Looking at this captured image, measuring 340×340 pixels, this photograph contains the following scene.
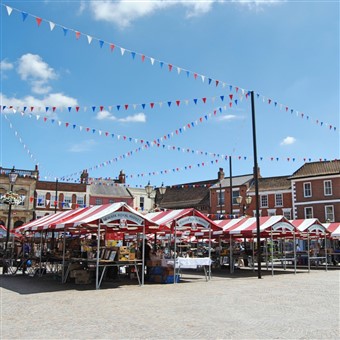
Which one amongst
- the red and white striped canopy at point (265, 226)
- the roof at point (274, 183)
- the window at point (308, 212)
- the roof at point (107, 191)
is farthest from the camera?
the roof at point (107, 191)

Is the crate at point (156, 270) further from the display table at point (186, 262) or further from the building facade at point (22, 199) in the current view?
the building facade at point (22, 199)

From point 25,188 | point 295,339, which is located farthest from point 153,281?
point 25,188

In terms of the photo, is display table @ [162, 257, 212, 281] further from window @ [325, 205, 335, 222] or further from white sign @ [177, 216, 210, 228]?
window @ [325, 205, 335, 222]

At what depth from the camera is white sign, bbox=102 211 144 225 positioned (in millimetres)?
14406

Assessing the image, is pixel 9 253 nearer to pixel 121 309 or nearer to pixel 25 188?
pixel 121 309

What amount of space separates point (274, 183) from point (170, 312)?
138ft

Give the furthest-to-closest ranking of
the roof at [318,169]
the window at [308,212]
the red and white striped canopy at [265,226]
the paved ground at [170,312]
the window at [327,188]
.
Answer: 1. the window at [308,212]
2. the roof at [318,169]
3. the window at [327,188]
4. the red and white striped canopy at [265,226]
5. the paved ground at [170,312]

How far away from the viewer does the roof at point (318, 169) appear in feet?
143

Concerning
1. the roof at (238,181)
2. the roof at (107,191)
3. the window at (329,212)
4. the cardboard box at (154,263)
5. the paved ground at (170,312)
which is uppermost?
the roof at (238,181)

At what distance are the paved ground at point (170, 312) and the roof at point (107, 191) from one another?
41316 millimetres

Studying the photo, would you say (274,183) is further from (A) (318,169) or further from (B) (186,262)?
(B) (186,262)

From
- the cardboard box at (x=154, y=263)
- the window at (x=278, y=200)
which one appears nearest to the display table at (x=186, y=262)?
the cardboard box at (x=154, y=263)

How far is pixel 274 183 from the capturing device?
162 feet

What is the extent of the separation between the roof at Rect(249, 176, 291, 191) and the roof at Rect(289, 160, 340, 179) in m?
1.98
